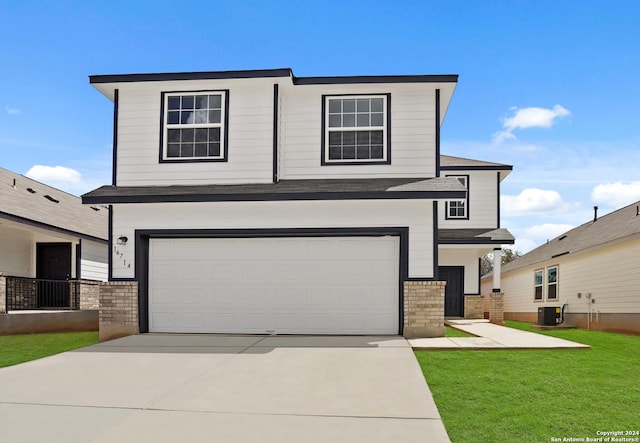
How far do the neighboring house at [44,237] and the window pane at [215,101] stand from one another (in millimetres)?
7036

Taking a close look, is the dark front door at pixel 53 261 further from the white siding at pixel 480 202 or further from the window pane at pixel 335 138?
the white siding at pixel 480 202

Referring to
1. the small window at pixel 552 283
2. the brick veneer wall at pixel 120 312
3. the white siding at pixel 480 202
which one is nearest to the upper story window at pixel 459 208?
the white siding at pixel 480 202

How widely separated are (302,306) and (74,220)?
10850mm

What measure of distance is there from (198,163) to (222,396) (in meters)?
6.95

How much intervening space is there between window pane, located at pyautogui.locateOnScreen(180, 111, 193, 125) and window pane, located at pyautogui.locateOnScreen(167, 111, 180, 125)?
0.10 meters

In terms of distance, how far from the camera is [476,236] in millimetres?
18516

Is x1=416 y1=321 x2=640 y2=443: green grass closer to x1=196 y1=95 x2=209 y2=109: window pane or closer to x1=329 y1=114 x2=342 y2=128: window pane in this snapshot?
x1=329 y1=114 x2=342 y2=128: window pane

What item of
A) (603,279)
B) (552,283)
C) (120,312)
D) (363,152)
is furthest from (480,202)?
(120,312)

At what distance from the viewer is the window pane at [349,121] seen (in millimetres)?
12136

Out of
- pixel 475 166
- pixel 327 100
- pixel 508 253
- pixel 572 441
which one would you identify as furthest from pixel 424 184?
pixel 508 253

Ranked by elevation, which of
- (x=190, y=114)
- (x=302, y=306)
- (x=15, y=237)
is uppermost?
(x=190, y=114)

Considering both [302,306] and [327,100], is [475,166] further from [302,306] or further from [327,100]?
[302,306]

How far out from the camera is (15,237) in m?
16.8

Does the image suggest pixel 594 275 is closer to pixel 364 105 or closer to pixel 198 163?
pixel 364 105
